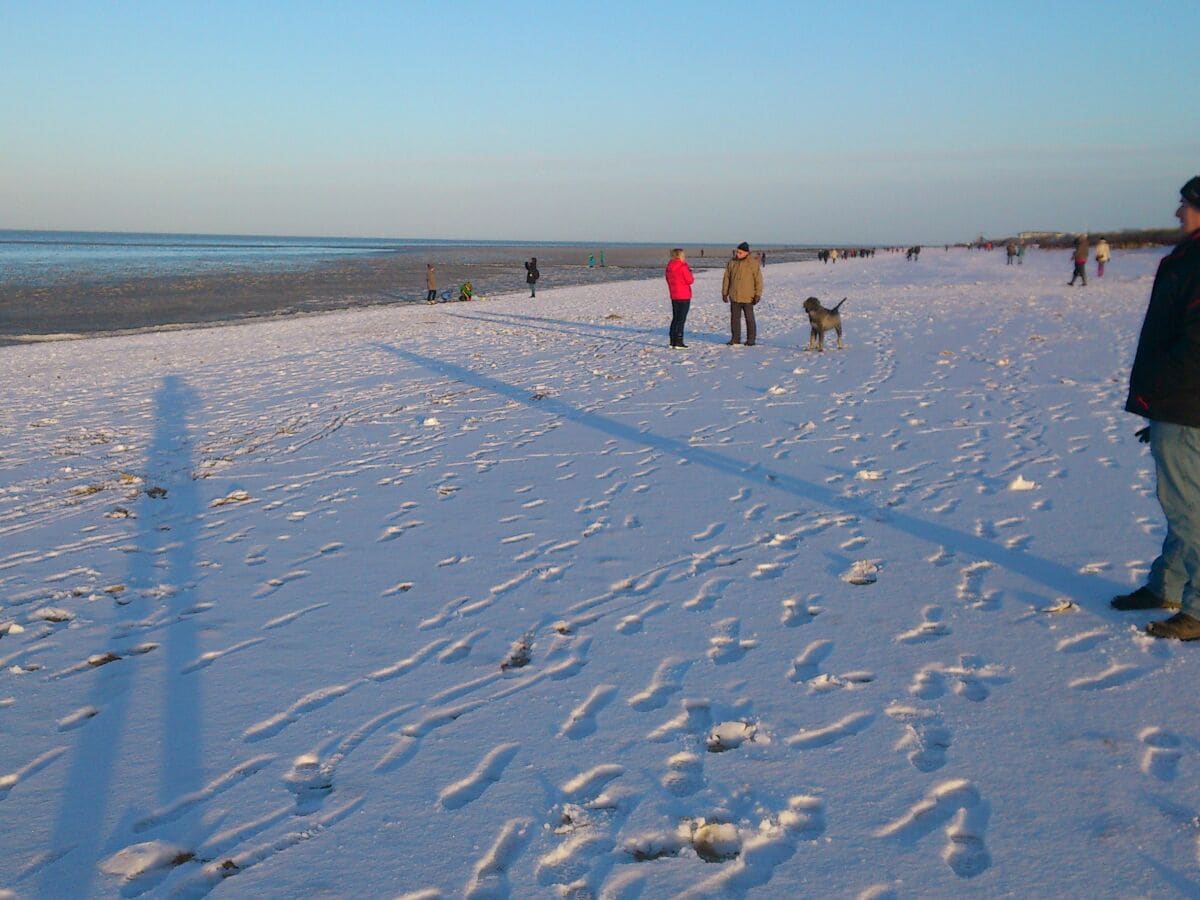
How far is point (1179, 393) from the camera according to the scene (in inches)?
150

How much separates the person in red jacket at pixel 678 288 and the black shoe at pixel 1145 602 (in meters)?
10.1

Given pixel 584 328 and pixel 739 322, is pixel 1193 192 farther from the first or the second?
pixel 584 328

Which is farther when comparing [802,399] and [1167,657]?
[802,399]

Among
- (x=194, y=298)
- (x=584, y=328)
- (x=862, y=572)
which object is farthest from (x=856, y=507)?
(x=194, y=298)

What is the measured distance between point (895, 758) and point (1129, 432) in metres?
6.28

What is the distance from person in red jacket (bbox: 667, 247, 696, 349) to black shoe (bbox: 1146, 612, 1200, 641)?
10.4 metres

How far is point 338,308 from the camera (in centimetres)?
3019

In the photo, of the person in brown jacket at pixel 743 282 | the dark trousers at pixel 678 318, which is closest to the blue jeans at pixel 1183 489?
the person in brown jacket at pixel 743 282

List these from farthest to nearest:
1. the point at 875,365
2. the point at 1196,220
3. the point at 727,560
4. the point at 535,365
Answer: the point at 535,365 < the point at 875,365 < the point at 727,560 < the point at 1196,220

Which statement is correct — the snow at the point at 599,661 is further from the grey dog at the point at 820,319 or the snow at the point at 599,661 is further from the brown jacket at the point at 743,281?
the brown jacket at the point at 743,281

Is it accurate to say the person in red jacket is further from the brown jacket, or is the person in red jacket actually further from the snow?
the snow

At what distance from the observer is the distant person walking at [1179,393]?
376cm

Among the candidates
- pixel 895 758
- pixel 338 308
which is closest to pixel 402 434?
pixel 895 758

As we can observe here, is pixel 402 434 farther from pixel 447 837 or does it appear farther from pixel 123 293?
pixel 123 293
